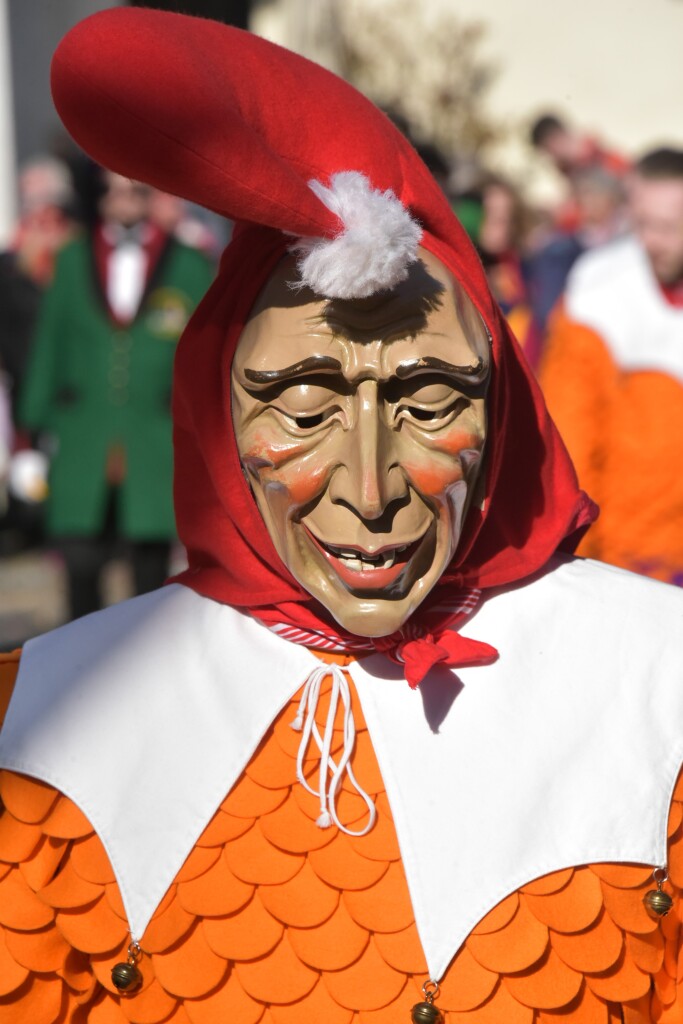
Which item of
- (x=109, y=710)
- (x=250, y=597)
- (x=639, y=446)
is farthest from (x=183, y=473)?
(x=639, y=446)

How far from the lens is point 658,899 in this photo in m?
1.77

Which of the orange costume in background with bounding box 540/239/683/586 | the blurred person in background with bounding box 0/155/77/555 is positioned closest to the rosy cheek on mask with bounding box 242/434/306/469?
the orange costume in background with bounding box 540/239/683/586

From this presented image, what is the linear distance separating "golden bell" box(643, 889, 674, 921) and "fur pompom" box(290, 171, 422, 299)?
815 millimetres

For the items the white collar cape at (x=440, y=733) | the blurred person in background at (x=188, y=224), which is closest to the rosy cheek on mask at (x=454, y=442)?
the white collar cape at (x=440, y=733)

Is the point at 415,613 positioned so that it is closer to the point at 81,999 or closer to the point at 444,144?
the point at 81,999

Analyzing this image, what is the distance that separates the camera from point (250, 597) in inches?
76.4

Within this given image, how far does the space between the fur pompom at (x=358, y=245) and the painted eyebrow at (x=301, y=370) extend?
0.26 ft

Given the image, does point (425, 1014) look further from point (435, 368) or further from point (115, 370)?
point (115, 370)

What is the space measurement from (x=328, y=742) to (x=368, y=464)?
0.40m

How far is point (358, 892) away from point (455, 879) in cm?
13

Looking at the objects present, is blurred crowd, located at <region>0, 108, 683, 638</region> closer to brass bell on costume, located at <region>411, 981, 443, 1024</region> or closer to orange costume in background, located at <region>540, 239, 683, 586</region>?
orange costume in background, located at <region>540, 239, 683, 586</region>

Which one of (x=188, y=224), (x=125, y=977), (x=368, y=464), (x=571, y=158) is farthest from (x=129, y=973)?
(x=571, y=158)

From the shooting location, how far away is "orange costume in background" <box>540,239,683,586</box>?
3.57 meters

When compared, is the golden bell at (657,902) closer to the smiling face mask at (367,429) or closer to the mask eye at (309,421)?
the smiling face mask at (367,429)
